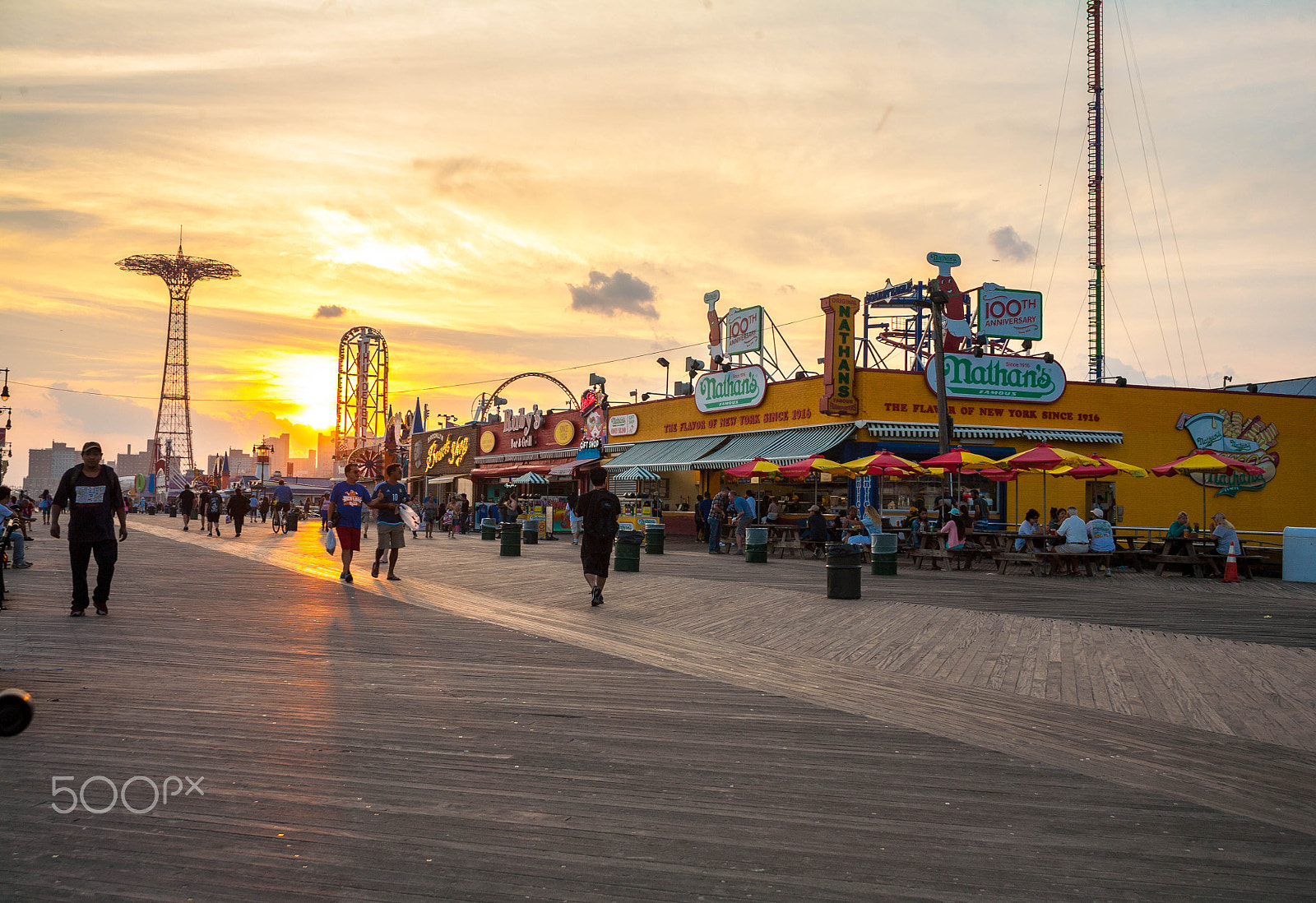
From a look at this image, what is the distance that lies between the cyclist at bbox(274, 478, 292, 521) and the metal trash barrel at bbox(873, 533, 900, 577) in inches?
842

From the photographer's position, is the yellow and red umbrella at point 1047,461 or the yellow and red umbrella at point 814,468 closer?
the yellow and red umbrella at point 1047,461

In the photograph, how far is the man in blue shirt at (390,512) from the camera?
595 inches

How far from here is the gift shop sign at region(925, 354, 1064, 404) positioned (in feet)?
99.3

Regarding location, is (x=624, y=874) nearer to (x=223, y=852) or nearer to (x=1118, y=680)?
(x=223, y=852)

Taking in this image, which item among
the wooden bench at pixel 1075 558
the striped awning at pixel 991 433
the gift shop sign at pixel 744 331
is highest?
the gift shop sign at pixel 744 331

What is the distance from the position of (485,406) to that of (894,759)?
180 ft

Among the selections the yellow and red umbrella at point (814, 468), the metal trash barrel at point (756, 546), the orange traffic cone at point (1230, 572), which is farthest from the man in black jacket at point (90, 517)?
the orange traffic cone at point (1230, 572)

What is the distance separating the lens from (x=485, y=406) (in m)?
58.7

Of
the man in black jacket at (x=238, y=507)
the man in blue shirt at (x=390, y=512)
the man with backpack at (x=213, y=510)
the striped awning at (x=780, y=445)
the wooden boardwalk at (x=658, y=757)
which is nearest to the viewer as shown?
the wooden boardwalk at (x=658, y=757)

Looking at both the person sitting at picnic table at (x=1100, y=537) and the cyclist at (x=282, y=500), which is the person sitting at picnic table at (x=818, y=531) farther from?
the cyclist at (x=282, y=500)

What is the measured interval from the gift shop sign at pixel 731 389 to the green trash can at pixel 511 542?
12.2m

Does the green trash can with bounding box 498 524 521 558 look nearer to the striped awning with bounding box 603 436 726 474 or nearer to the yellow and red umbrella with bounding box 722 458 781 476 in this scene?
the yellow and red umbrella with bounding box 722 458 781 476

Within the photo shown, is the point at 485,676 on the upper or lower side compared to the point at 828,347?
lower

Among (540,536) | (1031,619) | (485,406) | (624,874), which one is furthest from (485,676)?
(485,406)
